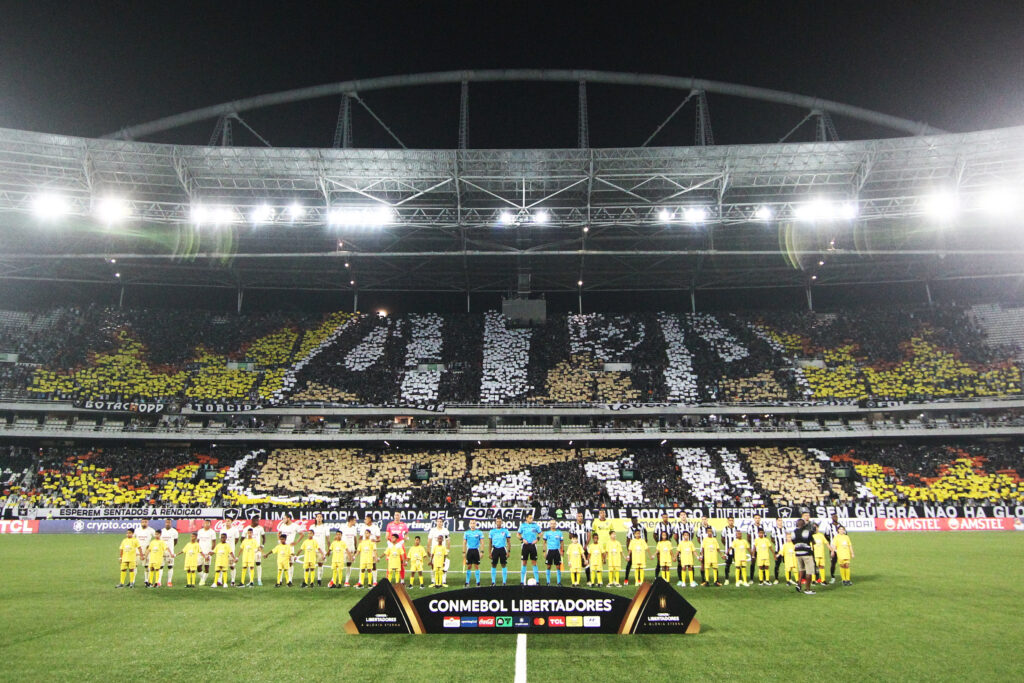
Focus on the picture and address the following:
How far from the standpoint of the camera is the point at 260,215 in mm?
31766

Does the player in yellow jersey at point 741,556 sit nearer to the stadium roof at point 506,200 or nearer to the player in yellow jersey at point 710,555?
the player in yellow jersey at point 710,555

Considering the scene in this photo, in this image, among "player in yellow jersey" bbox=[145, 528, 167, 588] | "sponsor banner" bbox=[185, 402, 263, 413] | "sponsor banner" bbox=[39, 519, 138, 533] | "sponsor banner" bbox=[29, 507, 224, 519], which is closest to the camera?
"player in yellow jersey" bbox=[145, 528, 167, 588]

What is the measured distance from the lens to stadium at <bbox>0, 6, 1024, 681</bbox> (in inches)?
597

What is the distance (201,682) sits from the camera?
25.8 feet

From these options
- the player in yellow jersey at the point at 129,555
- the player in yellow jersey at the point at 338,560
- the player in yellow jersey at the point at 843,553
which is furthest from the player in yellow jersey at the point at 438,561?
the player in yellow jersey at the point at 843,553

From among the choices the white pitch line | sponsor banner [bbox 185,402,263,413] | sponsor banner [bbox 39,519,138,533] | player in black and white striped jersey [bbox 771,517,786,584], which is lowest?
the white pitch line

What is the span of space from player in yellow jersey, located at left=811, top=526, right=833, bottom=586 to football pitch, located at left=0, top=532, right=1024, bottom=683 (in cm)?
50

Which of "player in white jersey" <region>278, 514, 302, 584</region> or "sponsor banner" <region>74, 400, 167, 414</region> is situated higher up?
"sponsor banner" <region>74, 400, 167, 414</region>

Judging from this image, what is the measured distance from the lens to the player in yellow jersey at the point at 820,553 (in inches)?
607

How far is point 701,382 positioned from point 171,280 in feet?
130

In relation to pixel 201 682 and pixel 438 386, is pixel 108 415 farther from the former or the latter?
pixel 201 682

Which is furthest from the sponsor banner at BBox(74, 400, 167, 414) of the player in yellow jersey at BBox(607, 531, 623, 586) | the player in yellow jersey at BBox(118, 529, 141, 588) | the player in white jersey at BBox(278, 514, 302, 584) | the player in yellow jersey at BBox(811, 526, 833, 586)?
the player in yellow jersey at BBox(811, 526, 833, 586)

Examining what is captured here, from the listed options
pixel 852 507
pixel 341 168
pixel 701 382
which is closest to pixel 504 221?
pixel 341 168

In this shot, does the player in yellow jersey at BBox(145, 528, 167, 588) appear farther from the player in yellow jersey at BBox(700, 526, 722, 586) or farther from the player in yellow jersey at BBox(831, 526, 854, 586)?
the player in yellow jersey at BBox(831, 526, 854, 586)
